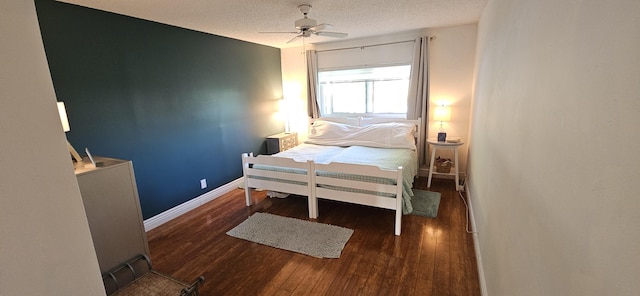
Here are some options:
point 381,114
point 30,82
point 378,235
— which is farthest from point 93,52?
point 381,114

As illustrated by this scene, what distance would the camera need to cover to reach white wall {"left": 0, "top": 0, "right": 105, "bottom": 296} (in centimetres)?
A: 65

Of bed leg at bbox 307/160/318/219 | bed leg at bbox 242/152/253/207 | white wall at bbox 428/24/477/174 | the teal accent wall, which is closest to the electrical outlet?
the teal accent wall

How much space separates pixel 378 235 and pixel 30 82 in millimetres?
2522

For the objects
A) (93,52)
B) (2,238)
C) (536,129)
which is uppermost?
(93,52)

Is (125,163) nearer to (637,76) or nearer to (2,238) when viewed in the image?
(2,238)

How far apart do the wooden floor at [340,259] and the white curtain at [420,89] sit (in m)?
1.23

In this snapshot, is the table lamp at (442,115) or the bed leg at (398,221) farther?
the table lamp at (442,115)

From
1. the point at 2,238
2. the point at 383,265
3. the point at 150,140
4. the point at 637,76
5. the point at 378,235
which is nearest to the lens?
the point at 637,76

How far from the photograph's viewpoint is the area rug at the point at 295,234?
237 cm

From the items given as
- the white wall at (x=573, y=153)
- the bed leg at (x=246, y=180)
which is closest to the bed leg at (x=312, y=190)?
the bed leg at (x=246, y=180)

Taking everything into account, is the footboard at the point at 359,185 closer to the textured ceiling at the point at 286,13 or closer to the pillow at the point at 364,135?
the pillow at the point at 364,135

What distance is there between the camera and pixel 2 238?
0.64m

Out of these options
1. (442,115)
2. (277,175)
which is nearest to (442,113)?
(442,115)

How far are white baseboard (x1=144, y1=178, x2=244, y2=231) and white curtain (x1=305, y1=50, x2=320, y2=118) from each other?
1725 millimetres
